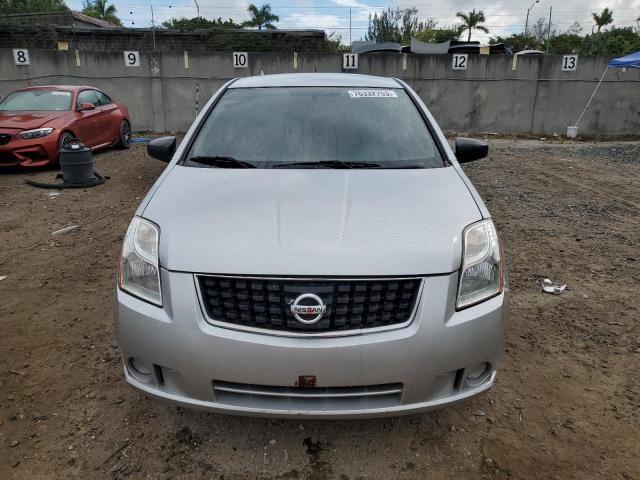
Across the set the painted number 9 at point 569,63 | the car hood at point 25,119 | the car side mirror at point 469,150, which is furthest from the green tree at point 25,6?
the car side mirror at point 469,150

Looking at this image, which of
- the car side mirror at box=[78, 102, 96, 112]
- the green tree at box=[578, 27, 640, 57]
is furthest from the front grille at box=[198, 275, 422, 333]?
the green tree at box=[578, 27, 640, 57]

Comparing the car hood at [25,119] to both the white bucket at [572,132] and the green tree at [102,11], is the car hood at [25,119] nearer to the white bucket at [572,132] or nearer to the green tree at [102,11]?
the white bucket at [572,132]

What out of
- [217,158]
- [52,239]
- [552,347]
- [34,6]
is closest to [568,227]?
[552,347]

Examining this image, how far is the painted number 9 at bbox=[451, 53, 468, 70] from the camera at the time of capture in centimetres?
1598

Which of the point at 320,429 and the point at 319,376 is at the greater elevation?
the point at 319,376

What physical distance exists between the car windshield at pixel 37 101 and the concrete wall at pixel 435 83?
6.77 m

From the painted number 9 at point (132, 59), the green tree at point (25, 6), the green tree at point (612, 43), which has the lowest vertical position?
the painted number 9 at point (132, 59)

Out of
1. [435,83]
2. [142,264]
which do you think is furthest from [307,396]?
[435,83]

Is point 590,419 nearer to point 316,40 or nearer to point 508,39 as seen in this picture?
point 316,40

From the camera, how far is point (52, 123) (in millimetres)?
8320

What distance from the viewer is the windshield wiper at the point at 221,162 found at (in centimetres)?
274

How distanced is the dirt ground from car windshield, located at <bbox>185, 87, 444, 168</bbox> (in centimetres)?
137

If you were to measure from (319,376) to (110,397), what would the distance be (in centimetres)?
138

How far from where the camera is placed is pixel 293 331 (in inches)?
73.1
